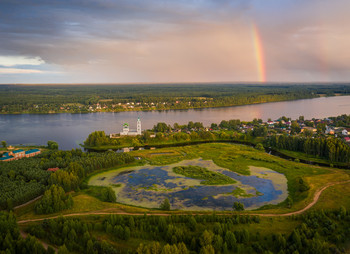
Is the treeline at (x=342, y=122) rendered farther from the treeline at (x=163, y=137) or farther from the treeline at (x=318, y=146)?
the treeline at (x=318, y=146)

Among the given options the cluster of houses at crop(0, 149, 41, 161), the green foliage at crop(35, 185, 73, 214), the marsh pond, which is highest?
the cluster of houses at crop(0, 149, 41, 161)

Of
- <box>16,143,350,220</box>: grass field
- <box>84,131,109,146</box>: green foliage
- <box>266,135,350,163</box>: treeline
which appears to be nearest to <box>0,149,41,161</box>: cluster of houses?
<box>84,131,109,146</box>: green foliage

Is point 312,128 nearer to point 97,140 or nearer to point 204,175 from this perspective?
point 204,175

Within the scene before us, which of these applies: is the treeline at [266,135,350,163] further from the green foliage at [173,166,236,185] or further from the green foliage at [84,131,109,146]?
the green foliage at [84,131,109,146]

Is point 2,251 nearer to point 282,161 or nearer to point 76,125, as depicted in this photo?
point 282,161

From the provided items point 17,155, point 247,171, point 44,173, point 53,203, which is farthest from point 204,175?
point 17,155

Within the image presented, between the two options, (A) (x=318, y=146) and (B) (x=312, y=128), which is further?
(B) (x=312, y=128)

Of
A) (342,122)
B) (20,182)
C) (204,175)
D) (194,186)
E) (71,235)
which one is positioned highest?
(342,122)
